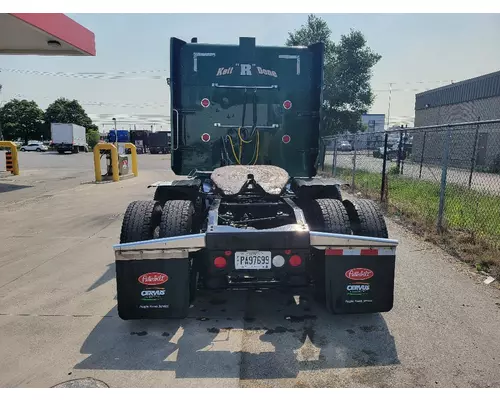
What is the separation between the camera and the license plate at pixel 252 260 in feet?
11.6

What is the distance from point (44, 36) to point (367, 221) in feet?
42.6

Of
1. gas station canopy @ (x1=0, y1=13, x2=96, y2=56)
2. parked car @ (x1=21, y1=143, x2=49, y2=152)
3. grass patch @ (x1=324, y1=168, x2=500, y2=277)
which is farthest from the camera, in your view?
parked car @ (x1=21, y1=143, x2=49, y2=152)

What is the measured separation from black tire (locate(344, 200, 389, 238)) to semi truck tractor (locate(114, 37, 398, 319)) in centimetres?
1

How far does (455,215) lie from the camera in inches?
321

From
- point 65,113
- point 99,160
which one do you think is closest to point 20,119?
point 65,113

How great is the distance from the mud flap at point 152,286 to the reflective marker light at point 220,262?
0.25 m

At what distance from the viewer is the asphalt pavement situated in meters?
2.89

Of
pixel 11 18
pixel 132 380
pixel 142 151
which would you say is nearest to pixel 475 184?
pixel 132 380

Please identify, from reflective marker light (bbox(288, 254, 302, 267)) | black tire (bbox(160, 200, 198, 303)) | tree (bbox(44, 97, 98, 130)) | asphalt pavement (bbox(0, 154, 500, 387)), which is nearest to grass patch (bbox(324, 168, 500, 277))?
asphalt pavement (bbox(0, 154, 500, 387))

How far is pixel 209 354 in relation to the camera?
10.5 ft

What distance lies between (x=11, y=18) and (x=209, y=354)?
10996 millimetres

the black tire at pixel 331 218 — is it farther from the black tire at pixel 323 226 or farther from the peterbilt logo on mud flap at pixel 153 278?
the peterbilt logo on mud flap at pixel 153 278

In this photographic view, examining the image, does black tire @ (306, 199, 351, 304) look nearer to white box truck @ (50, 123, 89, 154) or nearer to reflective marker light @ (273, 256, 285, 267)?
reflective marker light @ (273, 256, 285, 267)

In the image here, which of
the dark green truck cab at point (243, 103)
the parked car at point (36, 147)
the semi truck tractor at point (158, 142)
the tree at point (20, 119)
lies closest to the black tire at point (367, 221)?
the dark green truck cab at point (243, 103)
